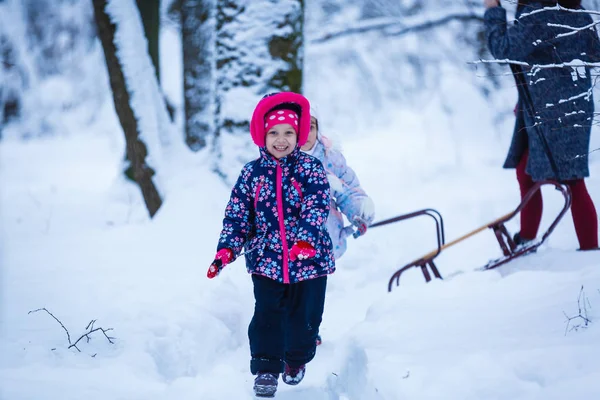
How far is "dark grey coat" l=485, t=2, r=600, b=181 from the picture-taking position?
3633 mm

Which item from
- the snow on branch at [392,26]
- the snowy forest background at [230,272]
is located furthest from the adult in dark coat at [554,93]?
the snow on branch at [392,26]

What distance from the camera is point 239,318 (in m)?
4.04

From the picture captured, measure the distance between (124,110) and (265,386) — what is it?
12.3 ft

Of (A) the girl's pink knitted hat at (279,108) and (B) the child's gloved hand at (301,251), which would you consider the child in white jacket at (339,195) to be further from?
(B) the child's gloved hand at (301,251)

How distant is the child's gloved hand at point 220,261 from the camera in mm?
2635

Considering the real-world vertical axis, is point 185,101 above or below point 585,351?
above

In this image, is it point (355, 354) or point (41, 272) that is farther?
point (41, 272)

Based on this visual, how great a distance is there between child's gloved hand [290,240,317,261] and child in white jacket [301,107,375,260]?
0.85 metres

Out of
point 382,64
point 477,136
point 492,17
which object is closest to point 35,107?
point 382,64

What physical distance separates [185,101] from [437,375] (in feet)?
23.3

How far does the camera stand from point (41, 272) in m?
4.41

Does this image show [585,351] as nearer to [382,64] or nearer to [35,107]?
[382,64]

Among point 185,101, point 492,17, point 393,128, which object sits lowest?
point 393,128

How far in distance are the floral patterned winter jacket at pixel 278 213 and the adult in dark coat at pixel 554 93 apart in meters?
1.59
